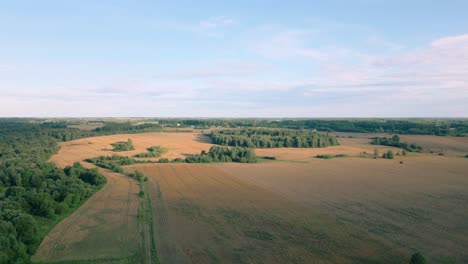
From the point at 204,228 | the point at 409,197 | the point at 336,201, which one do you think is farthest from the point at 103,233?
the point at 409,197

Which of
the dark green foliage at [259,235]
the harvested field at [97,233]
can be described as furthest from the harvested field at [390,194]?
the harvested field at [97,233]

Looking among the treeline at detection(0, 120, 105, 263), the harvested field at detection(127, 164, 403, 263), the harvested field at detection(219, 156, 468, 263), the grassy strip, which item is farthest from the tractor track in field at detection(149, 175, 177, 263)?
the harvested field at detection(219, 156, 468, 263)

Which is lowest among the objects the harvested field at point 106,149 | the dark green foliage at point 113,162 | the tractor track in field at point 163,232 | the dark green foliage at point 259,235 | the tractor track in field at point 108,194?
the tractor track in field at point 163,232

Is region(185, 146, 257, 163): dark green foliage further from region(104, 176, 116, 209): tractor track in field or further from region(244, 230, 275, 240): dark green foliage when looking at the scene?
region(244, 230, 275, 240): dark green foliage

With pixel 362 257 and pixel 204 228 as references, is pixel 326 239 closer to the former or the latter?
pixel 362 257

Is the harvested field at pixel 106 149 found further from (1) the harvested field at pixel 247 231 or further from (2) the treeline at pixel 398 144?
(2) the treeline at pixel 398 144

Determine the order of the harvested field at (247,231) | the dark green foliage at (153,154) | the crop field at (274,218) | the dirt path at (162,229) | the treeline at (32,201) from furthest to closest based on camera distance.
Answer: the dark green foliage at (153,154) < the crop field at (274,218) < the dirt path at (162,229) < the harvested field at (247,231) < the treeline at (32,201)
